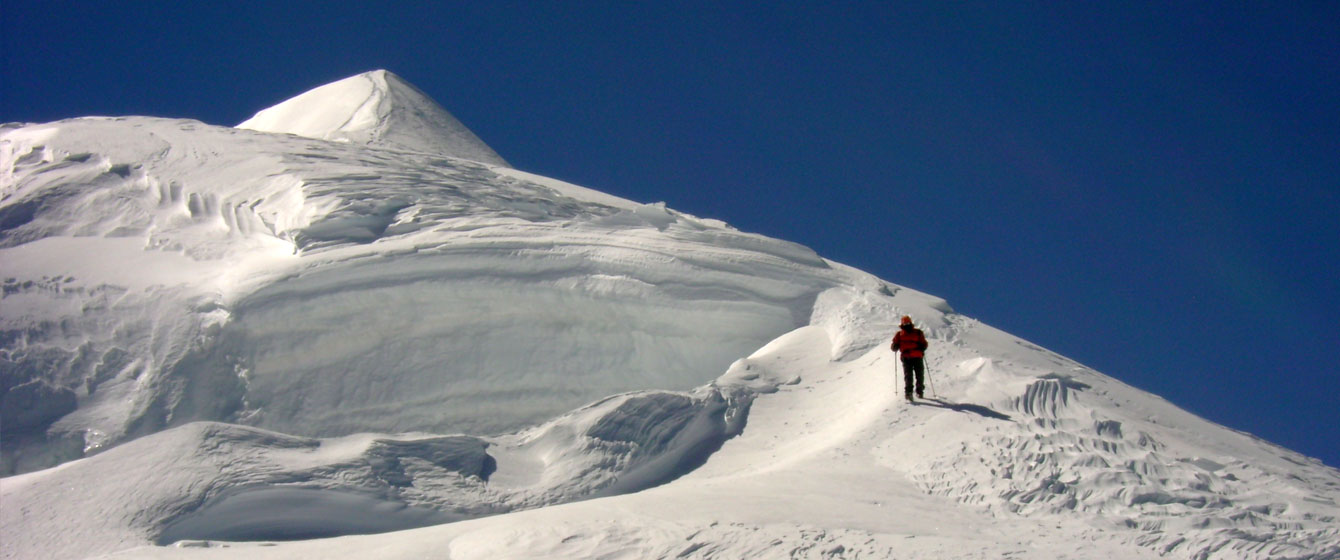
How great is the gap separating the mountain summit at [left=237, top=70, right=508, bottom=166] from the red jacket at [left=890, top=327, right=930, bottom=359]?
1210 centimetres

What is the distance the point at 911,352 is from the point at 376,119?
14.9m

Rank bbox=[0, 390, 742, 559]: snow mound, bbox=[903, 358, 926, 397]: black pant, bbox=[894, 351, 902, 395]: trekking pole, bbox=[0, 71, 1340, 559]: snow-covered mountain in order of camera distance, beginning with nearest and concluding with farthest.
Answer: bbox=[0, 71, 1340, 559]: snow-covered mountain < bbox=[0, 390, 742, 559]: snow mound < bbox=[903, 358, 926, 397]: black pant < bbox=[894, 351, 902, 395]: trekking pole

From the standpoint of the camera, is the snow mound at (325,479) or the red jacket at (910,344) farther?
the red jacket at (910,344)

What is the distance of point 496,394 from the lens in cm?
1561

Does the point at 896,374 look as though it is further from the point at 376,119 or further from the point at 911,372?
the point at 376,119

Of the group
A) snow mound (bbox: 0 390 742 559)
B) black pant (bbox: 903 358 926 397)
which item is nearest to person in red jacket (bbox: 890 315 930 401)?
black pant (bbox: 903 358 926 397)

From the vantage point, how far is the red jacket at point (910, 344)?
13.8 metres

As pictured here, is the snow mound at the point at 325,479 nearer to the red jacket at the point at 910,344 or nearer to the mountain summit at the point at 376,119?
the red jacket at the point at 910,344

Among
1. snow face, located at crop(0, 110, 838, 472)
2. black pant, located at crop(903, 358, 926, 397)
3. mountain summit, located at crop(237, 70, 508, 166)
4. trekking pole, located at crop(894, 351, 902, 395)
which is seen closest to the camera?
black pant, located at crop(903, 358, 926, 397)

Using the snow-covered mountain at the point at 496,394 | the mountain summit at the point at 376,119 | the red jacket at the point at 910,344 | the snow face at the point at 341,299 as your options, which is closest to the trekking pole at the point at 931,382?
the snow-covered mountain at the point at 496,394

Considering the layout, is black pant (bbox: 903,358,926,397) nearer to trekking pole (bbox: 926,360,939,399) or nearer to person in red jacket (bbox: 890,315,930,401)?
person in red jacket (bbox: 890,315,930,401)

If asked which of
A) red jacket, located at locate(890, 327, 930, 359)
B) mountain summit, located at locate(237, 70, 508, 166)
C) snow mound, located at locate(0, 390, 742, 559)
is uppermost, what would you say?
mountain summit, located at locate(237, 70, 508, 166)

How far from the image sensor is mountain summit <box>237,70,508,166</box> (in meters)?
24.8

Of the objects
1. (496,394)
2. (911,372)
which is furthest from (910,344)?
(496,394)
